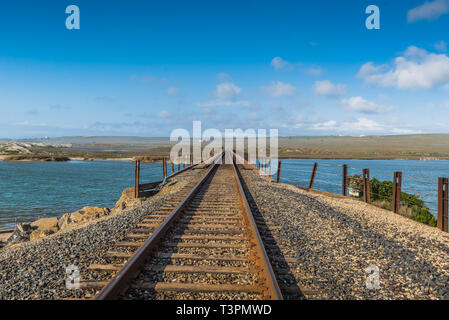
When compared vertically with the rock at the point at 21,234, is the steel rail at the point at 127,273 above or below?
above

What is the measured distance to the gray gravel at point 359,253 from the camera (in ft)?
12.2

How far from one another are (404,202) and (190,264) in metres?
9.82

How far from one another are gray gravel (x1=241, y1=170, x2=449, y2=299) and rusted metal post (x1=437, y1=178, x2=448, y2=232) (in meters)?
0.41

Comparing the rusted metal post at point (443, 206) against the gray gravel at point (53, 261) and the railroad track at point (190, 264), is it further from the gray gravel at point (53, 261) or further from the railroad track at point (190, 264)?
the gray gravel at point (53, 261)

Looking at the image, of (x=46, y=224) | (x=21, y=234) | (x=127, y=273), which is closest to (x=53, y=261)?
(x=127, y=273)

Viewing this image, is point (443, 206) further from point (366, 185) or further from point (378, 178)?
point (378, 178)

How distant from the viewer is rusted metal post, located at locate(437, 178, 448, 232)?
7.13 meters

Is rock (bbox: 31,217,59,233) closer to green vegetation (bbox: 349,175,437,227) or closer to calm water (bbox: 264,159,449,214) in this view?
calm water (bbox: 264,159,449,214)


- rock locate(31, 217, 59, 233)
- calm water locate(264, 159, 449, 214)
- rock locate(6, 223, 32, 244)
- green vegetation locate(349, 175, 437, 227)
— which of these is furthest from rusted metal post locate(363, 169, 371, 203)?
rock locate(31, 217, 59, 233)

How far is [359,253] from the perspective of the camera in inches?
195

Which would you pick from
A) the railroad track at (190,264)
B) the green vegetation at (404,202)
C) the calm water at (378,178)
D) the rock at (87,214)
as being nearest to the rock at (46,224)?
the rock at (87,214)

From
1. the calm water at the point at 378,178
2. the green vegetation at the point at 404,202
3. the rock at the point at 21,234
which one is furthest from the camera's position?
the calm water at the point at 378,178

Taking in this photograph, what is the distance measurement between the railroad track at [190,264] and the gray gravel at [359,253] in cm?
59
